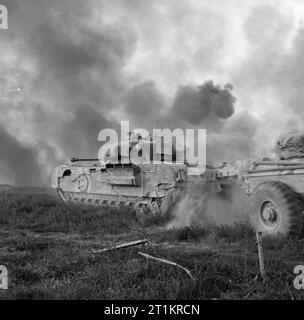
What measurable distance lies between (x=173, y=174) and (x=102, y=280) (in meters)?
8.54

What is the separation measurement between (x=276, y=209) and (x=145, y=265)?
14.2 feet

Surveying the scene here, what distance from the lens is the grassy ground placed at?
5.34 m

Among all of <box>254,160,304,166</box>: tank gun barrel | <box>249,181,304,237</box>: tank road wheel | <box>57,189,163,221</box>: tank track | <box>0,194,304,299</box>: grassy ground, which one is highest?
<box>57,189,163,221</box>: tank track

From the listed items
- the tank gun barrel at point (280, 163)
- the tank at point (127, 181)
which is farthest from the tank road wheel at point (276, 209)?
the tank at point (127, 181)

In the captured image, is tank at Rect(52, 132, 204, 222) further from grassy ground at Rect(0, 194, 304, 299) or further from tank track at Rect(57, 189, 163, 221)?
grassy ground at Rect(0, 194, 304, 299)

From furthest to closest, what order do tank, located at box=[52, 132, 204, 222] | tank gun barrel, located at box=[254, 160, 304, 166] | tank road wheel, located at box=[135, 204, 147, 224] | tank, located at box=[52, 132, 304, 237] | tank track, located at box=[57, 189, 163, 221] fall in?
tank track, located at box=[57, 189, 163, 221] → tank, located at box=[52, 132, 204, 222] → tank road wheel, located at box=[135, 204, 147, 224] → tank gun barrel, located at box=[254, 160, 304, 166] → tank, located at box=[52, 132, 304, 237]

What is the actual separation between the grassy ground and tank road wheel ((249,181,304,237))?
0.33 metres

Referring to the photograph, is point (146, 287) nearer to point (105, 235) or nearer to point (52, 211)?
point (105, 235)

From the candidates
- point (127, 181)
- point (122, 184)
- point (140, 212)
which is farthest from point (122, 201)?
point (140, 212)

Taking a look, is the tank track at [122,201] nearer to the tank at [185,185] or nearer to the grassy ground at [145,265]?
the tank at [185,185]

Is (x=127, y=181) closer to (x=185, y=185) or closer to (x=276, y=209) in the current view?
(x=185, y=185)

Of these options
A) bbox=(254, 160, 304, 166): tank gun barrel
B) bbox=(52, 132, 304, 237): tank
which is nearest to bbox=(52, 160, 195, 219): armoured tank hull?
bbox=(52, 132, 304, 237): tank

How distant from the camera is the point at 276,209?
970 cm
